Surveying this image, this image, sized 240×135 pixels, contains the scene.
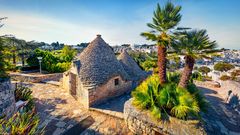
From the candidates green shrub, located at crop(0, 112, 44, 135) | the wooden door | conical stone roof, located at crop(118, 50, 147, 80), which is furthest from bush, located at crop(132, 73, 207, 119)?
conical stone roof, located at crop(118, 50, 147, 80)

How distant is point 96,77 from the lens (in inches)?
442

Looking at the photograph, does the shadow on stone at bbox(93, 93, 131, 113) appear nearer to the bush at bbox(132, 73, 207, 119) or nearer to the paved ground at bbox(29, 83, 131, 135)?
the paved ground at bbox(29, 83, 131, 135)

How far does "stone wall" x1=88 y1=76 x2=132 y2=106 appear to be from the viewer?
10.6 m

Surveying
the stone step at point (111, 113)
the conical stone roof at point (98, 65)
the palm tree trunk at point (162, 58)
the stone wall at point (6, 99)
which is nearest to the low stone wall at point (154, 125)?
the stone step at point (111, 113)

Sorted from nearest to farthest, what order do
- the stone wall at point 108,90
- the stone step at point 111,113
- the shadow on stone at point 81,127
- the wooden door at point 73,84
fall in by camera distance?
the shadow on stone at point 81,127 < the stone step at point 111,113 < the stone wall at point 108,90 < the wooden door at point 73,84

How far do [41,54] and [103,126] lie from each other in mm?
20772

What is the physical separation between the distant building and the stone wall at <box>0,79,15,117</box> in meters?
4.96

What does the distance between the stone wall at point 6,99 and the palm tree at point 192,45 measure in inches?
331

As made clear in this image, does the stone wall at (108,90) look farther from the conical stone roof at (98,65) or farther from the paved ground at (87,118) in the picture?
the paved ground at (87,118)

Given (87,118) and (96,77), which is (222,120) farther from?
(96,77)

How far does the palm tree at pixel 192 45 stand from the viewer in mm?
7023

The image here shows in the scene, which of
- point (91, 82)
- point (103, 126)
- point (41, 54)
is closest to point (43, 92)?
point (91, 82)

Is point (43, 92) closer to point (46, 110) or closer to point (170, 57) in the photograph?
point (46, 110)

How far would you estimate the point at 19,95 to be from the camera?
8.88 meters
